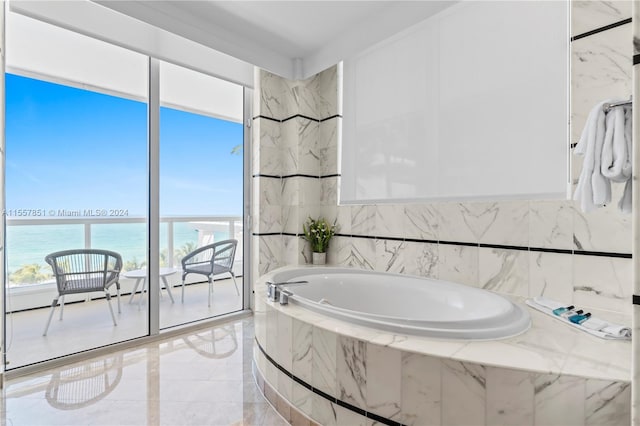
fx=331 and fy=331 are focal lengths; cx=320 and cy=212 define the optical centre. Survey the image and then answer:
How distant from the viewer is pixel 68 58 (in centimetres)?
250

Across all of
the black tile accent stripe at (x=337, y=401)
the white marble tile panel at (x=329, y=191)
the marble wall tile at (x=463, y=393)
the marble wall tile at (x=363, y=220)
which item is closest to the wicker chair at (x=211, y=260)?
the white marble tile panel at (x=329, y=191)

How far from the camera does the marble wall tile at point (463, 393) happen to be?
3.88 feet

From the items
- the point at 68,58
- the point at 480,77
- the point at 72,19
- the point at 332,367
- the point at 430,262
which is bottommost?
the point at 332,367

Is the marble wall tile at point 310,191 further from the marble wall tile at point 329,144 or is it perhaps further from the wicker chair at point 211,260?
the wicker chair at point 211,260

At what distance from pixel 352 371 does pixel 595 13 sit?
2.27m

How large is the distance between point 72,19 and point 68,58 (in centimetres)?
28

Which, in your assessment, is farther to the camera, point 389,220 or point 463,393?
point 389,220

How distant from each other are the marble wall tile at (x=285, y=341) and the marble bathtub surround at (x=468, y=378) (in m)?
0.12

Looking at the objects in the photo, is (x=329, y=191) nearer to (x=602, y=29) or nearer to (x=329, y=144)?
(x=329, y=144)

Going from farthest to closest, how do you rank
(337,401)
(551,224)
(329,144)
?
(329,144)
(551,224)
(337,401)

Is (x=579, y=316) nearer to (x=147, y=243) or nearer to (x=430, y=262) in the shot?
(x=430, y=262)

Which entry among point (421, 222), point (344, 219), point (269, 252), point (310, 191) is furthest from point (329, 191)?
point (421, 222)

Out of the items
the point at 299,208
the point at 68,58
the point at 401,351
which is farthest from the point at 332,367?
the point at 68,58

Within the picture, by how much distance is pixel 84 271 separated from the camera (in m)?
2.57
